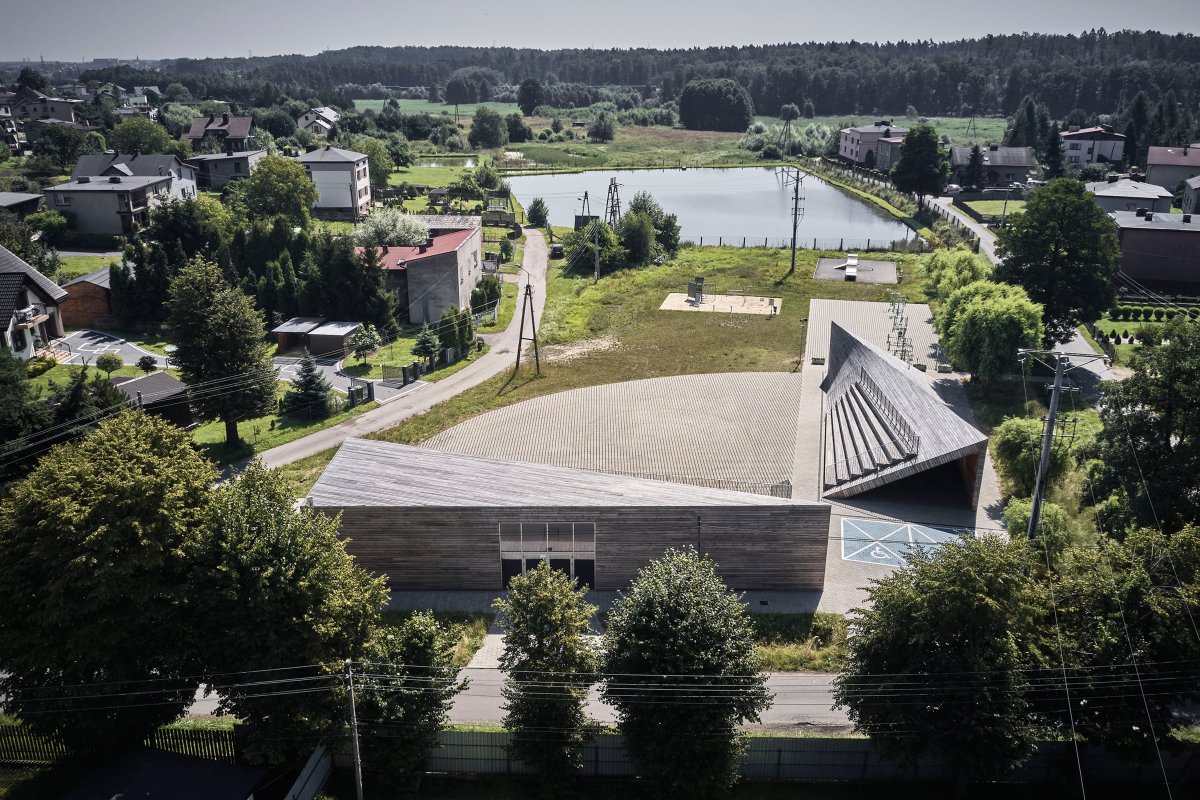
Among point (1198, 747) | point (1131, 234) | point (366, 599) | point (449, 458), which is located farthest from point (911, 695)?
point (1131, 234)

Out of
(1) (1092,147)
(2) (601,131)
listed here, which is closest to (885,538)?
(1) (1092,147)

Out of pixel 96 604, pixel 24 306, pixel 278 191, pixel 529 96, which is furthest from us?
pixel 529 96

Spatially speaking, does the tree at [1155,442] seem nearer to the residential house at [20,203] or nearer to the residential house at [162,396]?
the residential house at [162,396]

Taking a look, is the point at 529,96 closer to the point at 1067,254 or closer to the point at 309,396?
the point at 1067,254

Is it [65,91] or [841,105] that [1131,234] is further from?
[65,91]

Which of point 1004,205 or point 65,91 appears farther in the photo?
point 65,91

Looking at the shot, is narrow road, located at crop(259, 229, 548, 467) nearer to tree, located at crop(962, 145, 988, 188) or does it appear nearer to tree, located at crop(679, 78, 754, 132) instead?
tree, located at crop(962, 145, 988, 188)
